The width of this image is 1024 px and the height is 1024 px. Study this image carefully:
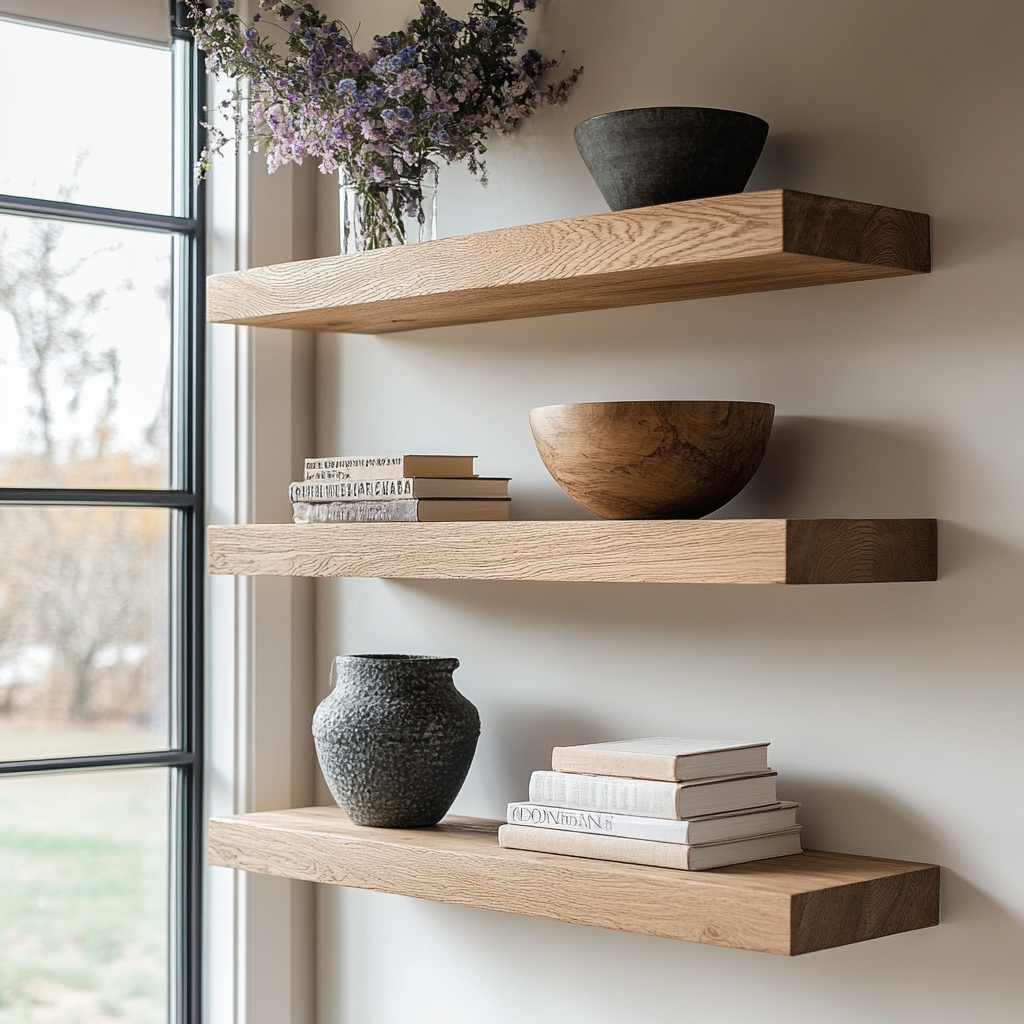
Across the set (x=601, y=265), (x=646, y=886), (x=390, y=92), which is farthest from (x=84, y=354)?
(x=646, y=886)

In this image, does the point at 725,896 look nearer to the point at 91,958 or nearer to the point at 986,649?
the point at 986,649

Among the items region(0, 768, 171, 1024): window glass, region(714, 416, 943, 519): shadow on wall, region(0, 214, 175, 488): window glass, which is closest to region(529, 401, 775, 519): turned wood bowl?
region(714, 416, 943, 519): shadow on wall

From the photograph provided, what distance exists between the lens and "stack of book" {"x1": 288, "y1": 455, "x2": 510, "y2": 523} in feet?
5.94

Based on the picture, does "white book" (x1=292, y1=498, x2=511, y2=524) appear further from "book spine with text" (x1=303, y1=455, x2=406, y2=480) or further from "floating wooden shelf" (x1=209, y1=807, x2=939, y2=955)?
"floating wooden shelf" (x1=209, y1=807, x2=939, y2=955)

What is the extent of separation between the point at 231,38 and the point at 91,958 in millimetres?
1345

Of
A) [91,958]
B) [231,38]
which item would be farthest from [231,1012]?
[231,38]

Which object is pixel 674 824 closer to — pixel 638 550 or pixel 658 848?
pixel 658 848

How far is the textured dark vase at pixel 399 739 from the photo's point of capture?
1.84 m

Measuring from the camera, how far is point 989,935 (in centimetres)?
148

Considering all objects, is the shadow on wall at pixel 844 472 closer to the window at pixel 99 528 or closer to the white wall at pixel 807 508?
the white wall at pixel 807 508

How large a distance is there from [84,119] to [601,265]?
1001mm

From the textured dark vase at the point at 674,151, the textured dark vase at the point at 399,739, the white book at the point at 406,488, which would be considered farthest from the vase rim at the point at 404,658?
the textured dark vase at the point at 674,151

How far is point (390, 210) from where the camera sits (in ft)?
6.27

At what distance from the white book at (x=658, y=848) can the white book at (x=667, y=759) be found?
72 mm
